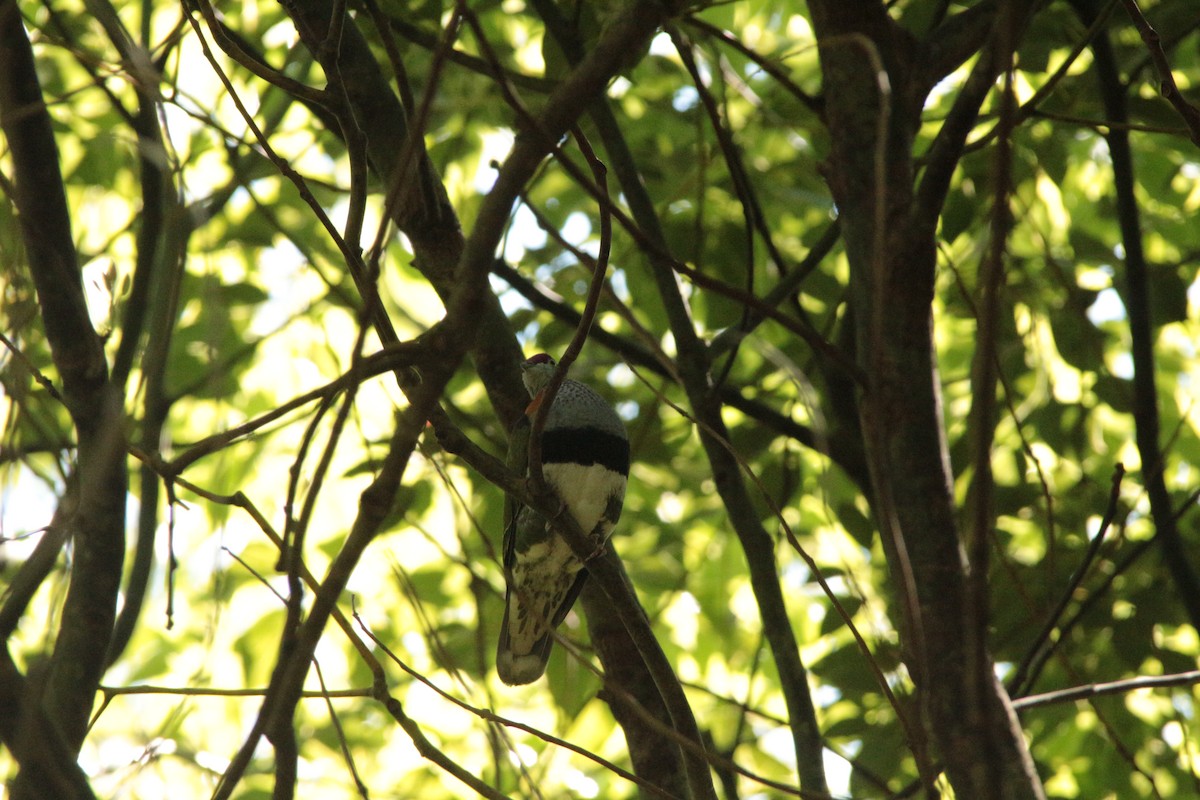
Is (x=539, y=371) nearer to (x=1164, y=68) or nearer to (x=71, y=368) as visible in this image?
(x=71, y=368)

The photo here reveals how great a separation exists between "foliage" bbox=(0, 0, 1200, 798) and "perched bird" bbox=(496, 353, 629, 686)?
0.12 meters

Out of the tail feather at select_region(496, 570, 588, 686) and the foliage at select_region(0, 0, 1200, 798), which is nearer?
the foliage at select_region(0, 0, 1200, 798)

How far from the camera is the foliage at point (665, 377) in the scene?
2566 mm

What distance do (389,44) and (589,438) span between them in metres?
2.01

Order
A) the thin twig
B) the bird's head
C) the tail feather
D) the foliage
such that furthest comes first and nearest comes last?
the bird's head < the tail feather < the foliage < the thin twig

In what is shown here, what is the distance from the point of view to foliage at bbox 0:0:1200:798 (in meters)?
2.57

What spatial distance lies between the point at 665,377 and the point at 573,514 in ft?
1.98

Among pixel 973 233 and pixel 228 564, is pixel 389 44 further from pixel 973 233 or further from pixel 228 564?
pixel 228 564

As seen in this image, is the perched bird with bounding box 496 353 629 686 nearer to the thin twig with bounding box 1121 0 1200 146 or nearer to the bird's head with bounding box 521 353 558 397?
the bird's head with bounding box 521 353 558 397

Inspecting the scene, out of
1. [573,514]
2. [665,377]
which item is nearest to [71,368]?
[573,514]

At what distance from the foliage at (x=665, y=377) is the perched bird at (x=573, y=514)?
0.12 m

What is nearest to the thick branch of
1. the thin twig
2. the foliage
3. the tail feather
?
the foliage

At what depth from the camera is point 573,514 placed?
352 cm

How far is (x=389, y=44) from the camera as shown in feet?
6.16
